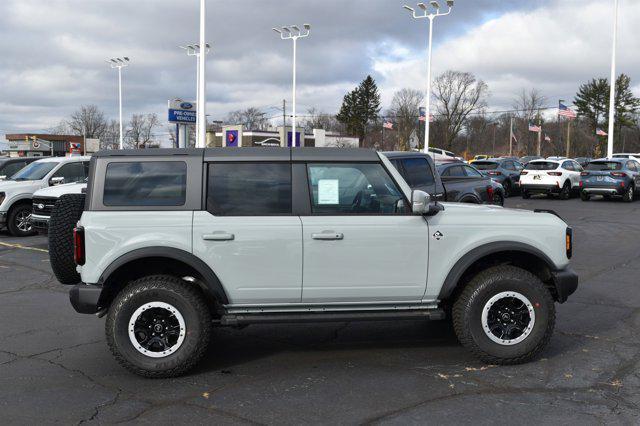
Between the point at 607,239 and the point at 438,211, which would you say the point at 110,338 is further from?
the point at 607,239

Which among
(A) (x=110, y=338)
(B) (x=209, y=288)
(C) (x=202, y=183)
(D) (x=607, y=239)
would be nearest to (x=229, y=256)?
(B) (x=209, y=288)

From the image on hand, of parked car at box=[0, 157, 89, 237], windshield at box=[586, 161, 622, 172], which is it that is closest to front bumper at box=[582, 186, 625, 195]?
windshield at box=[586, 161, 622, 172]

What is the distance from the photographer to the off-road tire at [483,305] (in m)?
5.01

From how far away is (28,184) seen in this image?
47.1 ft

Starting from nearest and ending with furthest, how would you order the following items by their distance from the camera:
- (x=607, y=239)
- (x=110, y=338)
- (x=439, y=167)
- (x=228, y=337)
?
(x=110, y=338)
(x=228, y=337)
(x=607, y=239)
(x=439, y=167)

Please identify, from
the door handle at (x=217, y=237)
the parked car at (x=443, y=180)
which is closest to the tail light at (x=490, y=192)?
the parked car at (x=443, y=180)

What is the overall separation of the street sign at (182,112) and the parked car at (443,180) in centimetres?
1147

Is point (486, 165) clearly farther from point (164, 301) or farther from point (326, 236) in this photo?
point (164, 301)

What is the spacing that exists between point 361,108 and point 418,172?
9712cm

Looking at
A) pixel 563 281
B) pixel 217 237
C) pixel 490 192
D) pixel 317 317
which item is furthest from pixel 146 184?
pixel 490 192

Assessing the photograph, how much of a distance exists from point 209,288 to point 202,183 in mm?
862

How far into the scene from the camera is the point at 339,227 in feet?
16.0

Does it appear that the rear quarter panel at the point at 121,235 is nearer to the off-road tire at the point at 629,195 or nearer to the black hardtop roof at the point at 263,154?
the black hardtop roof at the point at 263,154

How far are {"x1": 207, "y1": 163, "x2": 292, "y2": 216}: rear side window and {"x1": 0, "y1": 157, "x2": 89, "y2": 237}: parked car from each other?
33.7 feet
